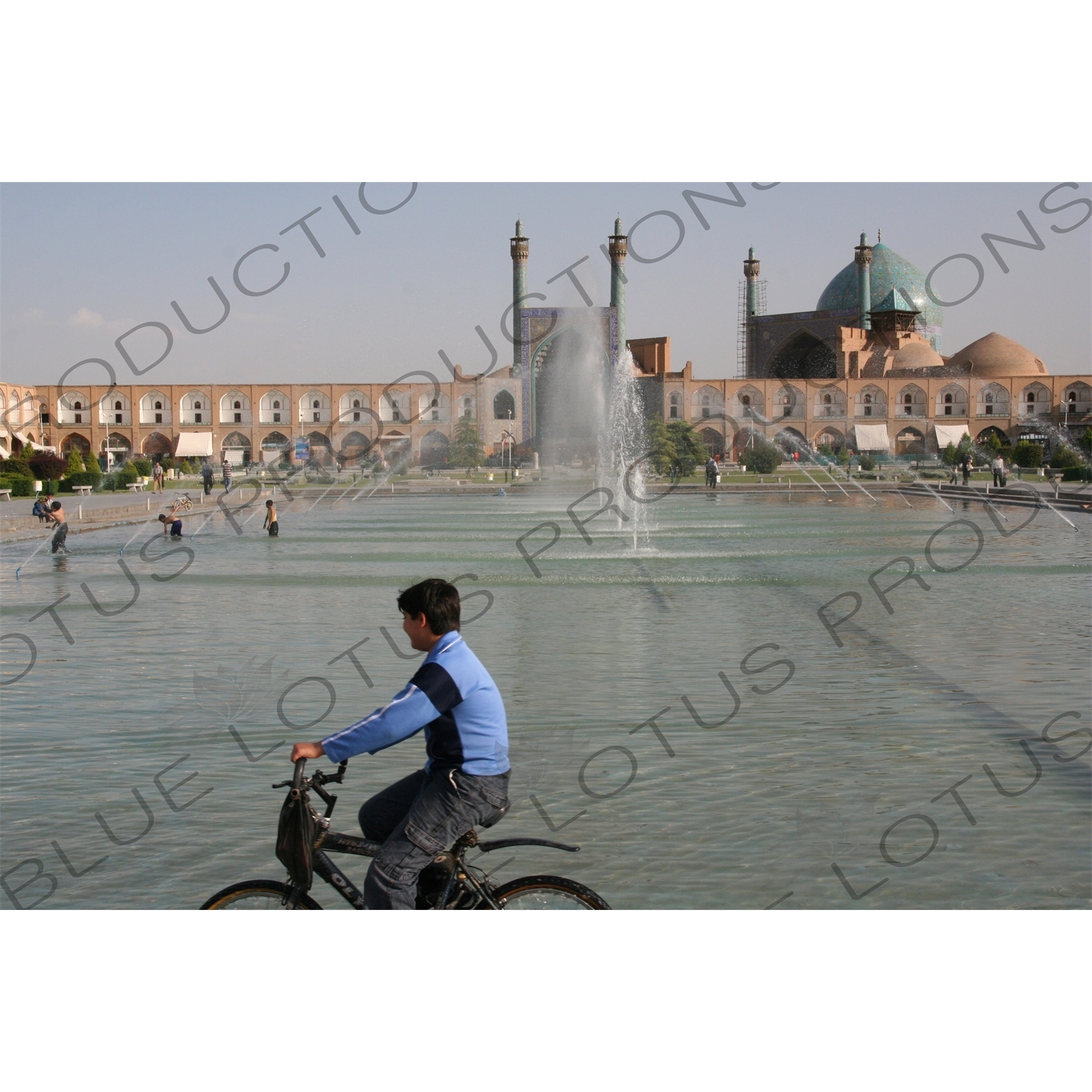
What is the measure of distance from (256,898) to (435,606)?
0.69 meters

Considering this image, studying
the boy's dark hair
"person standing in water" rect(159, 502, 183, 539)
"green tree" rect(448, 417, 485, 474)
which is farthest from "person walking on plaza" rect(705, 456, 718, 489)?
the boy's dark hair

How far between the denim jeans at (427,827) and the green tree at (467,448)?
Result: 43919 millimetres

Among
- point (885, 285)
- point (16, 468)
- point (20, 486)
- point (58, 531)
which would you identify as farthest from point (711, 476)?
point (885, 285)

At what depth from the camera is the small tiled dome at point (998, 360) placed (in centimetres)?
6003

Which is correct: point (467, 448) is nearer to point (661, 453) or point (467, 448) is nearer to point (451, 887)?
point (661, 453)

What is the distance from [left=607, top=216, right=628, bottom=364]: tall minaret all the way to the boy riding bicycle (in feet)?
183

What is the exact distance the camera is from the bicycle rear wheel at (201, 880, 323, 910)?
2.57 metres

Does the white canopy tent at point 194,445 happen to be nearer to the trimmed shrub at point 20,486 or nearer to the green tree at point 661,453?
the green tree at point 661,453

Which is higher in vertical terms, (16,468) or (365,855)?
(365,855)

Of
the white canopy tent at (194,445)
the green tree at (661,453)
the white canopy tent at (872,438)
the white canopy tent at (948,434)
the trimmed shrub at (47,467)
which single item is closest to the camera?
the trimmed shrub at (47,467)

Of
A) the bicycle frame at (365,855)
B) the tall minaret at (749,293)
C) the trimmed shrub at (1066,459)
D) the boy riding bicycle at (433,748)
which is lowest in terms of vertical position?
the trimmed shrub at (1066,459)

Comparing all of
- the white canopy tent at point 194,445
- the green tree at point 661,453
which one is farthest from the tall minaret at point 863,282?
the white canopy tent at point 194,445

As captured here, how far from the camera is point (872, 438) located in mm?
58812

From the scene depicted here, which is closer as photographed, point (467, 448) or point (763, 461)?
point (763, 461)
